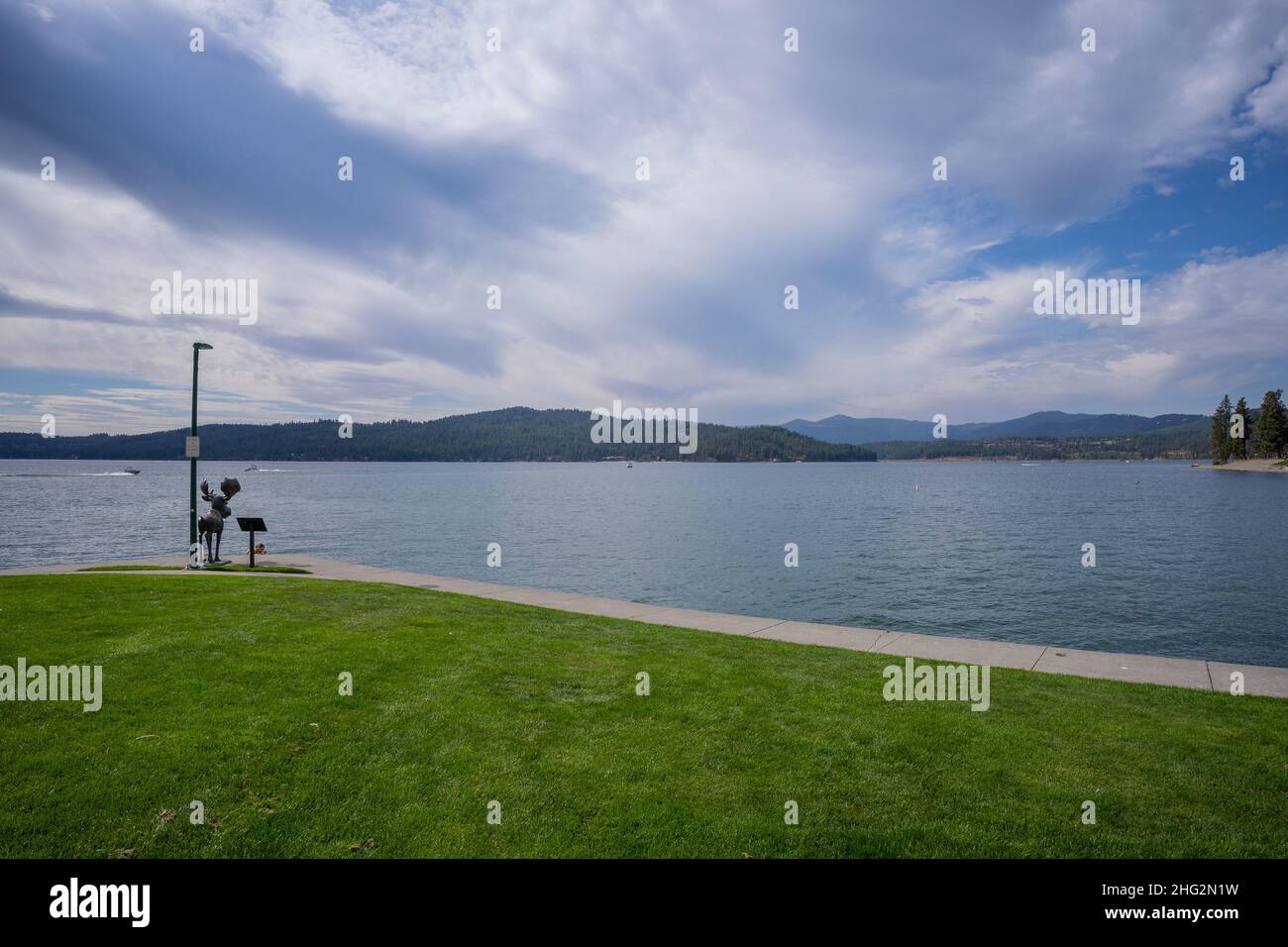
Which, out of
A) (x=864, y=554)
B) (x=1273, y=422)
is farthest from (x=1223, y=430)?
(x=864, y=554)

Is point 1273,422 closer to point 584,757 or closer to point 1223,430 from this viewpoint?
point 1223,430

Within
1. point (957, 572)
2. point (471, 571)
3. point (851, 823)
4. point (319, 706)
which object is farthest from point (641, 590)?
point (851, 823)

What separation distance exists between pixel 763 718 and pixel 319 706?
192 inches

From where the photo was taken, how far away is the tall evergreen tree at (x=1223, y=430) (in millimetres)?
164375

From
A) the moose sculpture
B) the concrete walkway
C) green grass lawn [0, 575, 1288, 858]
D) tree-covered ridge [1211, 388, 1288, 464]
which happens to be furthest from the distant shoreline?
the moose sculpture

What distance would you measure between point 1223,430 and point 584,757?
212301 mm

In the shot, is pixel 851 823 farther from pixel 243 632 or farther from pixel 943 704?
pixel 243 632

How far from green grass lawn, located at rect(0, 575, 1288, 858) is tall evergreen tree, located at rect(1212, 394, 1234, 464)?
203822 millimetres

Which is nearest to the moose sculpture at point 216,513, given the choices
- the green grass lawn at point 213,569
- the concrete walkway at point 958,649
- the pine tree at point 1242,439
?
the green grass lawn at point 213,569

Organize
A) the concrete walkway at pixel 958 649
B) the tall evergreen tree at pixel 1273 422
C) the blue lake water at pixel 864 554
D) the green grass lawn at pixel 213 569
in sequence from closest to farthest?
the concrete walkway at pixel 958 649
the green grass lawn at pixel 213 569
the blue lake water at pixel 864 554
the tall evergreen tree at pixel 1273 422

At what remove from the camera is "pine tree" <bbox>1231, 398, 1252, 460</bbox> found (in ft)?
516

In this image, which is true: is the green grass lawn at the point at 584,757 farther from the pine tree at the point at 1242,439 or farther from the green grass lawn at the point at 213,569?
the pine tree at the point at 1242,439

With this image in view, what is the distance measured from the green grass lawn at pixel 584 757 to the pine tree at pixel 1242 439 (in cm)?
19669
